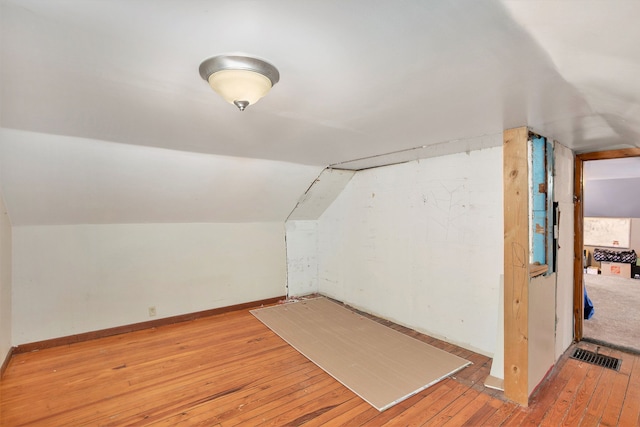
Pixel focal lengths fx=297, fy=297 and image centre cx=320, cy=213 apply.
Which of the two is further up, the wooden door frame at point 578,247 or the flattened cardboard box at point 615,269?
the wooden door frame at point 578,247

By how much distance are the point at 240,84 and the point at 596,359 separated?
3.80 meters

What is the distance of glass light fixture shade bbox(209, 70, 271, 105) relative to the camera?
4.30ft

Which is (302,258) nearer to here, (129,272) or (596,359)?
(129,272)

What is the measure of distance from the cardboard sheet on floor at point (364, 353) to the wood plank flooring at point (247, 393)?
103 millimetres

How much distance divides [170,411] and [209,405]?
0.26m

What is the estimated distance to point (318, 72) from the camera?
1.40m

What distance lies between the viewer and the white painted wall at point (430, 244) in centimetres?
284

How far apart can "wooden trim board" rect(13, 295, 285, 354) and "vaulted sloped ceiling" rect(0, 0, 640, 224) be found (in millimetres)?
1502

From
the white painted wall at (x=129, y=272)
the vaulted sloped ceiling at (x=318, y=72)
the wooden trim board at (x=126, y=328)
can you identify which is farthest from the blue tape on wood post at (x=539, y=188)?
the wooden trim board at (x=126, y=328)

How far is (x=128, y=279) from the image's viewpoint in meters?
3.48

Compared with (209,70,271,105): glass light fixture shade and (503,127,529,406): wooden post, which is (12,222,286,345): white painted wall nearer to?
(209,70,271,105): glass light fixture shade

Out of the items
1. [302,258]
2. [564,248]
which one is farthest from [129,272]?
[564,248]

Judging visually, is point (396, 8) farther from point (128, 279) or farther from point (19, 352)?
point (19, 352)

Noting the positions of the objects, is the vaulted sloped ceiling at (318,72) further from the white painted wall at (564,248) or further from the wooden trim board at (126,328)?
the wooden trim board at (126,328)
